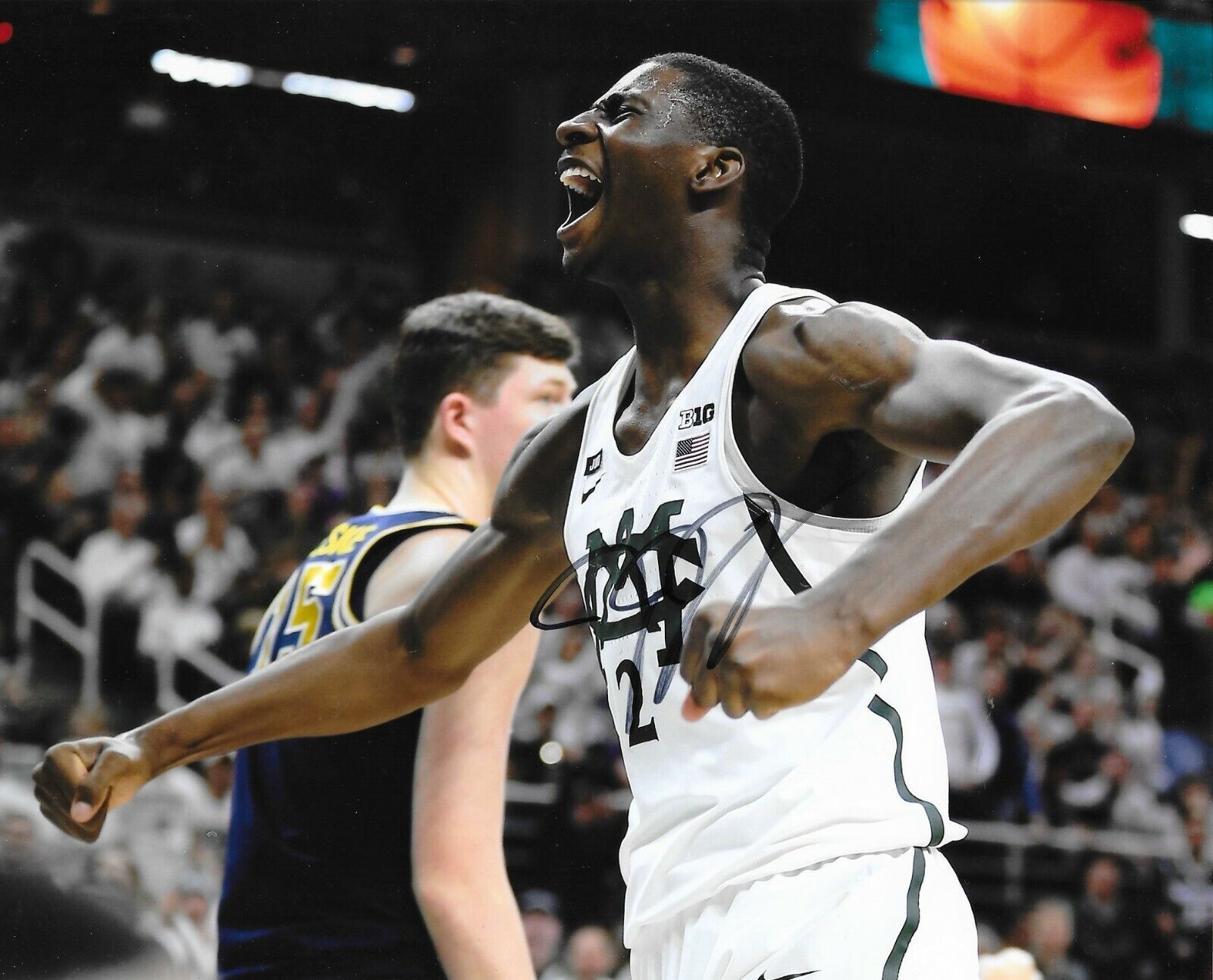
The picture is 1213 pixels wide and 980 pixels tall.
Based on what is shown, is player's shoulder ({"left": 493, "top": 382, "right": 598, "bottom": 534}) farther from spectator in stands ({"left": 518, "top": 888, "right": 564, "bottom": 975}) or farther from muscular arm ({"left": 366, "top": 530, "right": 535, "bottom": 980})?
spectator in stands ({"left": 518, "top": 888, "right": 564, "bottom": 975})

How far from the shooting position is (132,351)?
1045 centimetres

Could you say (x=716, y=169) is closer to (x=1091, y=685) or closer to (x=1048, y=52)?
(x=1091, y=685)

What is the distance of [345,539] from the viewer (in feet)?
10.8

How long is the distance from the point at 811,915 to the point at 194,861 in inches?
225

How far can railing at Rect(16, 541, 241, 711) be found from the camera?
8734mm

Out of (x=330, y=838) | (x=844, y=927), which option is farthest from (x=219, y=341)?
(x=844, y=927)

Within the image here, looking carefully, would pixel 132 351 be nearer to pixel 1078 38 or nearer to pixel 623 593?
pixel 1078 38

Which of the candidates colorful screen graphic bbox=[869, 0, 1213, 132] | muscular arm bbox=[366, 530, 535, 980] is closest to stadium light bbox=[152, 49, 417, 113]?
colorful screen graphic bbox=[869, 0, 1213, 132]

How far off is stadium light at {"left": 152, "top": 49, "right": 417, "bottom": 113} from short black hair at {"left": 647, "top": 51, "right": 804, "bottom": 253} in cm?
985

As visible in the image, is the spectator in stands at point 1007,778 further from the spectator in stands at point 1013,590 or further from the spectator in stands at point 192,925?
the spectator in stands at point 192,925

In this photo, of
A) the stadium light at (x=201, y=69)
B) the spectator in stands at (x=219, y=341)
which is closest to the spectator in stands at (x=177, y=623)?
the spectator in stands at (x=219, y=341)

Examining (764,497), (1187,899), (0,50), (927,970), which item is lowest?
(1187,899)

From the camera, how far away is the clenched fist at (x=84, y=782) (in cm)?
254

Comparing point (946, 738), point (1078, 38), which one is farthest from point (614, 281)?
point (1078, 38)
